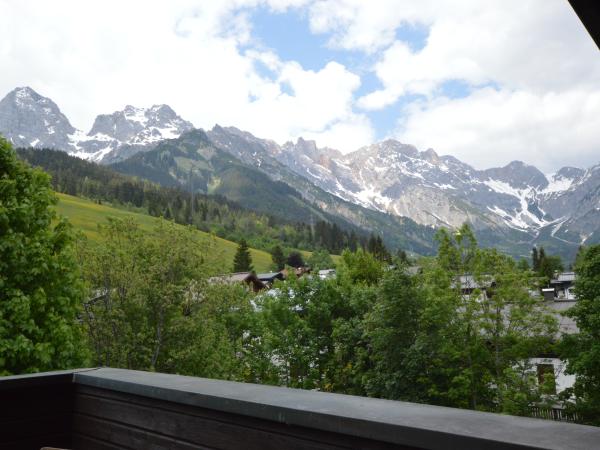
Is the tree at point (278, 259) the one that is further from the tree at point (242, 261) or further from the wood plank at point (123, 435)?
the wood plank at point (123, 435)

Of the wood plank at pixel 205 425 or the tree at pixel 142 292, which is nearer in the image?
the wood plank at pixel 205 425

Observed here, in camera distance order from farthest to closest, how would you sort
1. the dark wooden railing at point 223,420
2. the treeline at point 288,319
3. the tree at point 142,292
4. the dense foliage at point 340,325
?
1. the dense foliage at point 340,325
2. the tree at point 142,292
3. the treeline at point 288,319
4. the dark wooden railing at point 223,420

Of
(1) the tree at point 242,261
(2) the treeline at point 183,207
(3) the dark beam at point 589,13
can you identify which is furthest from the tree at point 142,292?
(2) the treeline at point 183,207

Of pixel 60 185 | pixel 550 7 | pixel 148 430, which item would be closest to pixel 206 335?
pixel 148 430

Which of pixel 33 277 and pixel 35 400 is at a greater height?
pixel 33 277

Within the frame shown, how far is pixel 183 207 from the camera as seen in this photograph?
140 meters

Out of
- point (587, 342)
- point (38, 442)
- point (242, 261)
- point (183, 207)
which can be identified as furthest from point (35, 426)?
point (183, 207)

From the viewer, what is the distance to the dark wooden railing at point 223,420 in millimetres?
1652

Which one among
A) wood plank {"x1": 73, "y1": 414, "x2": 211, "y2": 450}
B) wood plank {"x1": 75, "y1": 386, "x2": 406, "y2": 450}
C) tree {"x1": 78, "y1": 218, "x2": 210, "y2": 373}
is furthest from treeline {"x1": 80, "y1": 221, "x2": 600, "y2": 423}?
wood plank {"x1": 75, "y1": 386, "x2": 406, "y2": 450}

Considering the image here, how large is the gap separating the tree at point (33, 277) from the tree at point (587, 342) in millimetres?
17487

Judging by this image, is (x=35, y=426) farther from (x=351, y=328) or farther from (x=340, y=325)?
(x=351, y=328)

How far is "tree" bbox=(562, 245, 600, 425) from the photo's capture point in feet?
61.9

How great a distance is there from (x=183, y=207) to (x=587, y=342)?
127576 mm

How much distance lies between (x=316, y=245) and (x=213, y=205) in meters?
36.8
